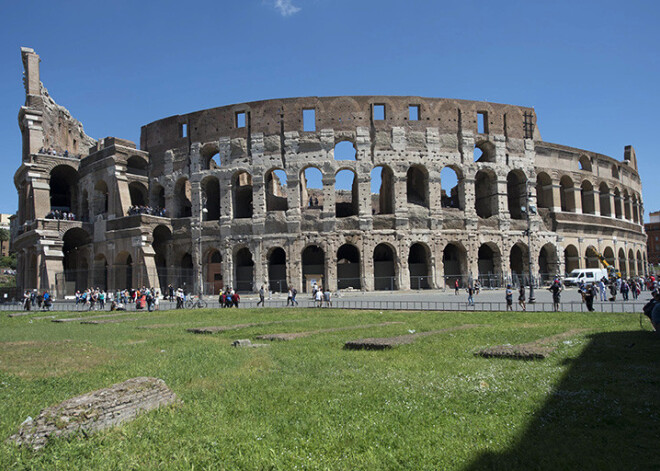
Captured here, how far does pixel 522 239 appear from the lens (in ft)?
132

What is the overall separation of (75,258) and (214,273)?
1396 centimetres

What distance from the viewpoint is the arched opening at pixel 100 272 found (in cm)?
4072

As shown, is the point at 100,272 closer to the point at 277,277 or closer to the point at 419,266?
the point at 277,277

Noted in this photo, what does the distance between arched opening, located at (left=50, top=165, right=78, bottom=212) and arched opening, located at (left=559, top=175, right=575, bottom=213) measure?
143 feet

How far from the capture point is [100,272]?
41.0 metres

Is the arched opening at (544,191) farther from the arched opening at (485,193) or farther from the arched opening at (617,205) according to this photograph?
the arched opening at (617,205)

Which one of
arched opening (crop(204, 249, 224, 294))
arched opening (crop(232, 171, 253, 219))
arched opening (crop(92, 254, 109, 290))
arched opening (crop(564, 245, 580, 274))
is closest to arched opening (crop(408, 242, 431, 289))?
arched opening (crop(564, 245, 580, 274))

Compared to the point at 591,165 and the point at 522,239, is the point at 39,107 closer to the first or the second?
the point at 522,239

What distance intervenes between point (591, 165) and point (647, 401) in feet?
147

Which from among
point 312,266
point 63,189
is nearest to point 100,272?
point 63,189

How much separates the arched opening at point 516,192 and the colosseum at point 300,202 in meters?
0.13

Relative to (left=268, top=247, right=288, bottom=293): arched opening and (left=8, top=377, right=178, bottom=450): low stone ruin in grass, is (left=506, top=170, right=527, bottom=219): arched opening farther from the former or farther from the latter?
(left=8, top=377, right=178, bottom=450): low stone ruin in grass

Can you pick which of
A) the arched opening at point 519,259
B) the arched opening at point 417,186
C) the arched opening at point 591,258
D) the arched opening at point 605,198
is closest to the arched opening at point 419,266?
the arched opening at point 417,186

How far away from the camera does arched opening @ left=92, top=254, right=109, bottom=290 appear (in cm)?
4072
